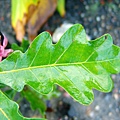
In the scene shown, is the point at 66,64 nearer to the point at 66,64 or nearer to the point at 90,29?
the point at 66,64

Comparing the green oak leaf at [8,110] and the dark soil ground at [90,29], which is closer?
the green oak leaf at [8,110]

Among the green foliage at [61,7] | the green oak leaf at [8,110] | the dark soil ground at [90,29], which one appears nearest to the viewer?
the green oak leaf at [8,110]

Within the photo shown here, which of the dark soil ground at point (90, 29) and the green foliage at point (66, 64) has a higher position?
the green foliage at point (66, 64)

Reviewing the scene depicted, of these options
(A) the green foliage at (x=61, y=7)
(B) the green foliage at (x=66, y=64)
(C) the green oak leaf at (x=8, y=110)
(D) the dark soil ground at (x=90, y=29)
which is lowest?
(D) the dark soil ground at (x=90, y=29)

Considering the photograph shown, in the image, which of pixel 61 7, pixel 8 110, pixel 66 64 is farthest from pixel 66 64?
pixel 61 7

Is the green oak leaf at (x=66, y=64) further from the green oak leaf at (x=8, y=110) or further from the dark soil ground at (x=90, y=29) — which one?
the dark soil ground at (x=90, y=29)

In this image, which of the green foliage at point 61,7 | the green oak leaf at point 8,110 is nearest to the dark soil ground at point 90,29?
the green foliage at point 61,7

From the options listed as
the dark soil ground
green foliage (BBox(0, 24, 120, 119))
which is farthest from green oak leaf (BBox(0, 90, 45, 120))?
the dark soil ground

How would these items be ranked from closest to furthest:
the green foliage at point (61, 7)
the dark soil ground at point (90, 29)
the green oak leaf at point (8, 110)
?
the green oak leaf at point (8, 110), the dark soil ground at point (90, 29), the green foliage at point (61, 7)
